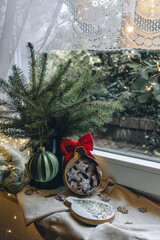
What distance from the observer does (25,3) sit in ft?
2.69

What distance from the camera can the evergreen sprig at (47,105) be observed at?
2.46 feet

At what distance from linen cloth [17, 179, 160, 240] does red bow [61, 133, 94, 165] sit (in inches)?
5.5

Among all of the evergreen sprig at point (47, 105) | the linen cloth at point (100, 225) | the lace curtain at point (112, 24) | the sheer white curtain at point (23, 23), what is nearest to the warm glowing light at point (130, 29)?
the lace curtain at point (112, 24)

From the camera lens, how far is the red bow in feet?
2.70

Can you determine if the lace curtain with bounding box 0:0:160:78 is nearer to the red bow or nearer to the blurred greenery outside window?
the blurred greenery outside window

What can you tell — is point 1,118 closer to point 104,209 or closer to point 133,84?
point 104,209

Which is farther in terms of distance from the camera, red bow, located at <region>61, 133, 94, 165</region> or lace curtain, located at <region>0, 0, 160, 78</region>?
red bow, located at <region>61, 133, 94, 165</region>

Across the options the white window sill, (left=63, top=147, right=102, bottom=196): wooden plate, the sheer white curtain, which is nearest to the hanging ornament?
(left=63, top=147, right=102, bottom=196): wooden plate

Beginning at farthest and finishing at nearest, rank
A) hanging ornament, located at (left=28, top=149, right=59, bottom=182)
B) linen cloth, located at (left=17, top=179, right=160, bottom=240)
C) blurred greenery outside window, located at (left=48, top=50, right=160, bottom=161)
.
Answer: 1. blurred greenery outside window, located at (left=48, top=50, right=160, bottom=161)
2. hanging ornament, located at (left=28, top=149, right=59, bottom=182)
3. linen cloth, located at (left=17, top=179, right=160, bottom=240)

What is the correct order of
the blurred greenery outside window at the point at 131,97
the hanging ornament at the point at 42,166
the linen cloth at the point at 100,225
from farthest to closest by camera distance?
the blurred greenery outside window at the point at 131,97
the hanging ornament at the point at 42,166
the linen cloth at the point at 100,225

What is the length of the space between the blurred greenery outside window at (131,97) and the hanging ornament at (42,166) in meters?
0.36

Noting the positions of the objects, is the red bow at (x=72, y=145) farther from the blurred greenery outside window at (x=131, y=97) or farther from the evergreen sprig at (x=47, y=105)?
the blurred greenery outside window at (x=131, y=97)

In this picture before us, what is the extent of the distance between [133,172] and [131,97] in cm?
34

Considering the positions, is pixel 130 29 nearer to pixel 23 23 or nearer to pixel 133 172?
pixel 23 23
